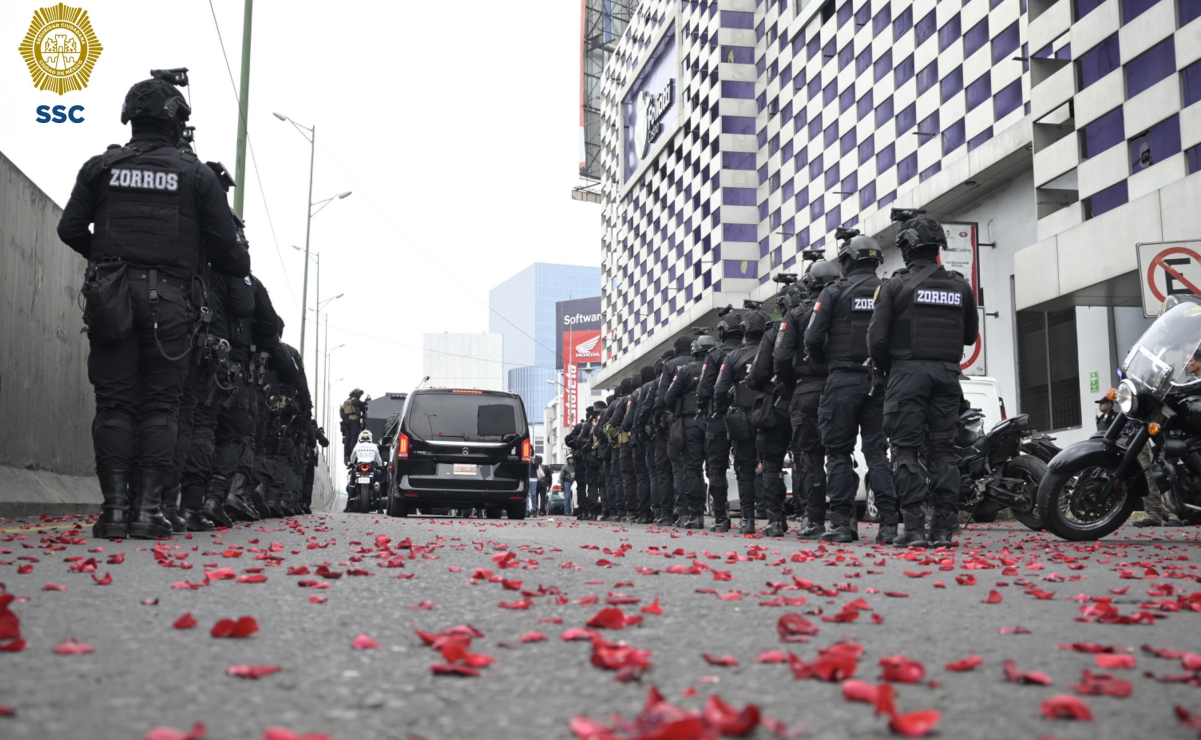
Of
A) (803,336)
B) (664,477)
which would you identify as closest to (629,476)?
(664,477)

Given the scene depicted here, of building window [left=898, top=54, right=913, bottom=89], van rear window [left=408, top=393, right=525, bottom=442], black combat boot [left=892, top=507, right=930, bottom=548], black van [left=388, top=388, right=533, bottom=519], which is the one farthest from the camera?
building window [left=898, top=54, right=913, bottom=89]

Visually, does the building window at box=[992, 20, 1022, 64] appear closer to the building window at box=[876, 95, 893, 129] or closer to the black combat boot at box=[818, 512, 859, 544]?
the building window at box=[876, 95, 893, 129]

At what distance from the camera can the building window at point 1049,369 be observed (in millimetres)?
21484

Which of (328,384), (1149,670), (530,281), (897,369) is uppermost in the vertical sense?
(530,281)

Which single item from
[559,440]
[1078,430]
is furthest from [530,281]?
[1078,430]

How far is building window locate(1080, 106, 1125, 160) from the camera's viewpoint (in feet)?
62.2

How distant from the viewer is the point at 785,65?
3941cm

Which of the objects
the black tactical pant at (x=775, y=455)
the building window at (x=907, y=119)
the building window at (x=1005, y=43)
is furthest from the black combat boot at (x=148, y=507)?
the building window at (x=907, y=119)

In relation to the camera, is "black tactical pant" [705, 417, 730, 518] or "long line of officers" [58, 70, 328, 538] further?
"black tactical pant" [705, 417, 730, 518]

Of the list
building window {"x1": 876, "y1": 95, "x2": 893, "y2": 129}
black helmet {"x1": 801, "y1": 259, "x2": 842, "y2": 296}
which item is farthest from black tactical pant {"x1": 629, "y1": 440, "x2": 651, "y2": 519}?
building window {"x1": 876, "y1": 95, "x2": 893, "y2": 129}

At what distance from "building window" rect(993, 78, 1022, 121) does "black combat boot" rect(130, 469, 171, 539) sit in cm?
2107

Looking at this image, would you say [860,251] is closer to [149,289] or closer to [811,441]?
[811,441]

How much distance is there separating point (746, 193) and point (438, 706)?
40.6m

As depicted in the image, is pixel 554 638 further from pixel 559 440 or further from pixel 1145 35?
pixel 559 440
